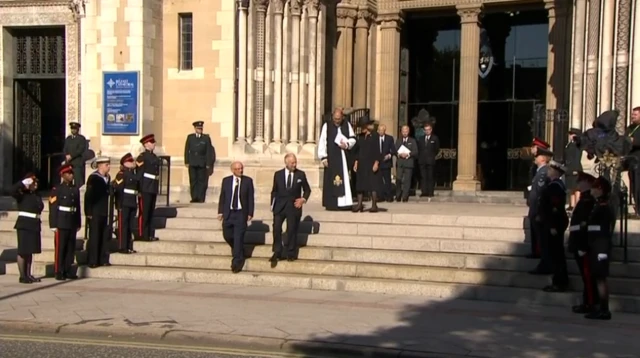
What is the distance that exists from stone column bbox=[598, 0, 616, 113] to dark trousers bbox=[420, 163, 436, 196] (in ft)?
14.9

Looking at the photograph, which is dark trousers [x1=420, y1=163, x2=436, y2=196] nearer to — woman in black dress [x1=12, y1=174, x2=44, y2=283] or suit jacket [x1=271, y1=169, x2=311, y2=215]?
suit jacket [x1=271, y1=169, x2=311, y2=215]

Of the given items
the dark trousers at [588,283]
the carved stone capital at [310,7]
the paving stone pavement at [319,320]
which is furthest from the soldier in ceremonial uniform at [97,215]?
the dark trousers at [588,283]

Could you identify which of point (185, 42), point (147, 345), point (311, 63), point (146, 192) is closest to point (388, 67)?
point (311, 63)

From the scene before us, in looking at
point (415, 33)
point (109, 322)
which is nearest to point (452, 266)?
point (109, 322)

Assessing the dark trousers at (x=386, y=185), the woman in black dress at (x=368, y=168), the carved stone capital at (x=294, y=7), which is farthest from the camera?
the carved stone capital at (x=294, y=7)

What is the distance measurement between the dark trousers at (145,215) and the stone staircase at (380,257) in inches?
7.7

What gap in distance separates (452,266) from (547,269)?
1.43 meters

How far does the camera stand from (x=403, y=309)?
33.4 feet

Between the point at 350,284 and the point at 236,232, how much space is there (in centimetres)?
203

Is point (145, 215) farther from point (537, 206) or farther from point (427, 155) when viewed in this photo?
point (427, 155)

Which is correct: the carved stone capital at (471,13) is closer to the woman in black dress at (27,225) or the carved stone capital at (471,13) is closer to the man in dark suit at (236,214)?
the man in dark suit at (236,214)

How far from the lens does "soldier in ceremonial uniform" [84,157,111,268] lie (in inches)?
511

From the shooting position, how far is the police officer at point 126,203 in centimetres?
1339

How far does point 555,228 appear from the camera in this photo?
10648 millimetres
